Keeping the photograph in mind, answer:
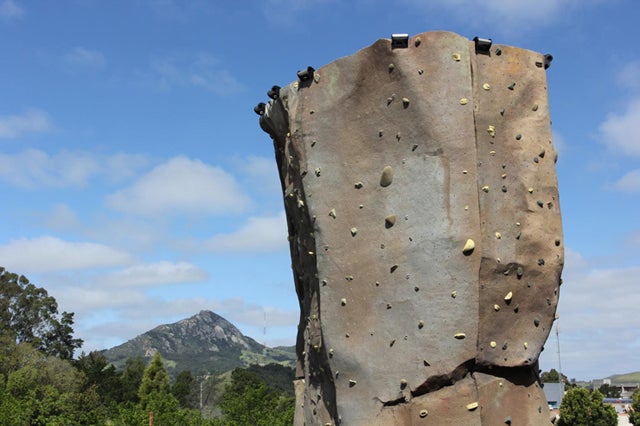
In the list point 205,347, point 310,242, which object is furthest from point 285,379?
point 205,347

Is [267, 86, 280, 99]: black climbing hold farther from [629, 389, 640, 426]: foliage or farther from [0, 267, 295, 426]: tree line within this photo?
[629, 389, 640, 426]: foliage

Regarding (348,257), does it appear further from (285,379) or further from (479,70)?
(285,379)

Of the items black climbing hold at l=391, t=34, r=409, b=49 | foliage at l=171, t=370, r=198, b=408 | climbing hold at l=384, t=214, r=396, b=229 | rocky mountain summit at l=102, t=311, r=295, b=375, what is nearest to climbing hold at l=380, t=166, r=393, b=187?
climbing hold at l=384, t=214, r=396, b=229

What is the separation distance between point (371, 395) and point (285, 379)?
68708 mm

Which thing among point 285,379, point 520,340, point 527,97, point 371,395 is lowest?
point 371,395

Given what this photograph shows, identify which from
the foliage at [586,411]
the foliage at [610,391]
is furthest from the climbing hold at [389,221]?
the foliage at [610,391]

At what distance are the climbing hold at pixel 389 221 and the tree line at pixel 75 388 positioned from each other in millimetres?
11904

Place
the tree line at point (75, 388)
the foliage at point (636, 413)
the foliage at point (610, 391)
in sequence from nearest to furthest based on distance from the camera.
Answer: the tree line at point (75, 388), the foliage at point (636, 413), the foliage at point (610, 391)

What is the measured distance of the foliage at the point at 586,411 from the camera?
88.2 ft

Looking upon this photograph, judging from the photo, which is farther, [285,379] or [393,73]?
[285,379]

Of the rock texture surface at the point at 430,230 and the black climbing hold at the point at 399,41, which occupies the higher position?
the black climbing hold at the point at 399,41

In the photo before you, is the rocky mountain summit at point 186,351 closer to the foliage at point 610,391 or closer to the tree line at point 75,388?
the foliage at point 610,391

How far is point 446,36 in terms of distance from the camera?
182 inches

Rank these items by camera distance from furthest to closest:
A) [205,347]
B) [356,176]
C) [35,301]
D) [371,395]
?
[205,347] → [35,301] → [356,176] → [371,395]
